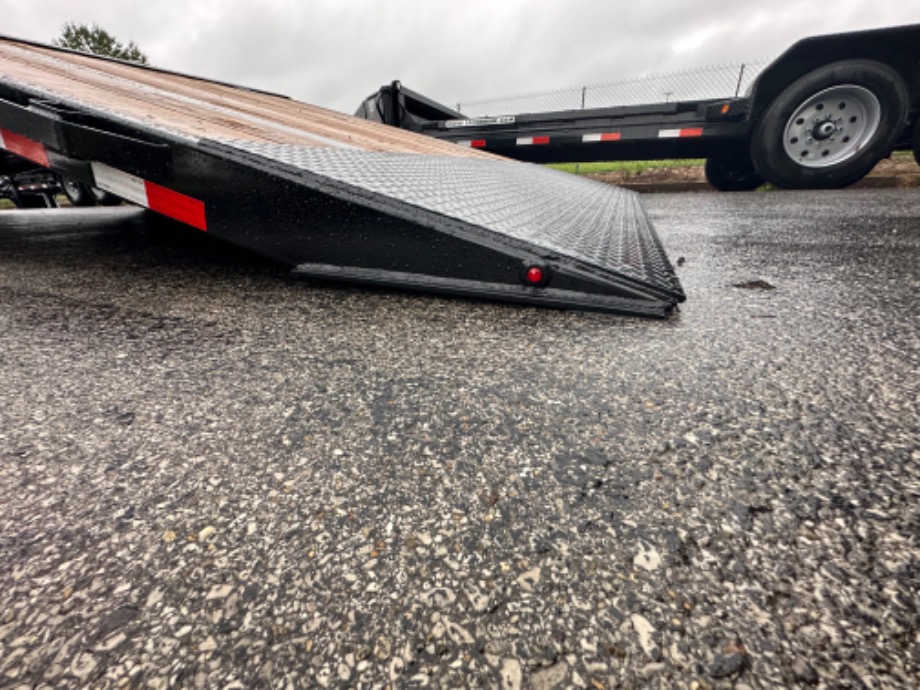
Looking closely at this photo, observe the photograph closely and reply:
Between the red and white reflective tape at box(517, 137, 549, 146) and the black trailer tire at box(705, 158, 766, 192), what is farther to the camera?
A: the black trailer tire at box(705, 158, 766, 192)

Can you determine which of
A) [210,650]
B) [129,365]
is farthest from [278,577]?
[129,365]

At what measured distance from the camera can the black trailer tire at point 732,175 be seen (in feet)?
19.0

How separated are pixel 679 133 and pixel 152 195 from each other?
5075 millimetres

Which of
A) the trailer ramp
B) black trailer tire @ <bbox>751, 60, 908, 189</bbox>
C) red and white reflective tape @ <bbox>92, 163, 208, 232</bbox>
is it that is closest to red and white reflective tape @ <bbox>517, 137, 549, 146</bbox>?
black trailer tire @ <bbox>751, 60, 908, 189</bbox>

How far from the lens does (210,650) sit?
0.40m

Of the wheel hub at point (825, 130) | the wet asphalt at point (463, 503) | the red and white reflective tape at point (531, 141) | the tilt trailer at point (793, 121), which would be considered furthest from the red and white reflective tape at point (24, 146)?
the wheel hub at point (825, 130)

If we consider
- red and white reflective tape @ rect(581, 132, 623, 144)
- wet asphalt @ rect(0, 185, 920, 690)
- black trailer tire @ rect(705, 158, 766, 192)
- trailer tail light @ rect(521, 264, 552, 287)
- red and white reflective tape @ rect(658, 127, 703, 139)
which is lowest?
wet asphalt @ rect(0, 185, 920, 690)

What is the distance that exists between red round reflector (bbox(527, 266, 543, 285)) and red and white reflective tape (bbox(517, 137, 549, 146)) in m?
4.73

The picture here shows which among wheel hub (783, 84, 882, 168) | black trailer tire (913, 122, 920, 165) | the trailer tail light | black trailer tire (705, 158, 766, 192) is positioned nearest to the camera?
the trailer tail light

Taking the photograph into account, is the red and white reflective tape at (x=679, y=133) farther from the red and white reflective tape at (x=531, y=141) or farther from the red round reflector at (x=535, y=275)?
the red round reflector at (x=535, y=275)

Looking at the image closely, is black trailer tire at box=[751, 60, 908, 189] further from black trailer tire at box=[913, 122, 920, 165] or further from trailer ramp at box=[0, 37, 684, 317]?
trailer ramp at box=[0, 37, 684, 317]

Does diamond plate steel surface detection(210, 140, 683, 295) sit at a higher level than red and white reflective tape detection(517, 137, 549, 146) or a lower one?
lower

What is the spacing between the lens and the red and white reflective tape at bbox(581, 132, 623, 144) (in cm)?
491

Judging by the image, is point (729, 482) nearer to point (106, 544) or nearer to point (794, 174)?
point (106, 544)
